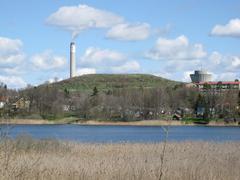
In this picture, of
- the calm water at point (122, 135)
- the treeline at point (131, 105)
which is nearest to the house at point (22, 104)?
the treeline at point (131, 105)

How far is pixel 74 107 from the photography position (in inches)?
5251

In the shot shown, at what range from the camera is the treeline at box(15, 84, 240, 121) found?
12559 centimetres

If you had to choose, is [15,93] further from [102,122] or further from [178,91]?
[178,91]

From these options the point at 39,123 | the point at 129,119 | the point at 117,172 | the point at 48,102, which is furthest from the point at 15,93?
the point at 117,172

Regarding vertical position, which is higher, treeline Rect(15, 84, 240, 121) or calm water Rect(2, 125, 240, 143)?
treeline Rect(15, 84, 240, 121)

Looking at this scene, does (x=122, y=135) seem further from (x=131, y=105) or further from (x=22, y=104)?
(x=131, y=105)

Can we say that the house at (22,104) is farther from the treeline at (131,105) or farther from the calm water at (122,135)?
the calm water at (122,135)

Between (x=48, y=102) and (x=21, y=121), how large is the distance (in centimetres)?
1664

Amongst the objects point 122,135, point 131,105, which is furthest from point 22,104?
point 122,135

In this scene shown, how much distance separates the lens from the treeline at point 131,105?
126 meters

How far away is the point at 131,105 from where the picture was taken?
131m

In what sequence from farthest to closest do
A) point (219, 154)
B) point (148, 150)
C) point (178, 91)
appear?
point (178, 91)
point (148, 150)
point (219, 154)

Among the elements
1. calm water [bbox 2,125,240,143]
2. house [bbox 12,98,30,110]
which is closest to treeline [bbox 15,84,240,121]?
house [bbox 12,98,30,110]

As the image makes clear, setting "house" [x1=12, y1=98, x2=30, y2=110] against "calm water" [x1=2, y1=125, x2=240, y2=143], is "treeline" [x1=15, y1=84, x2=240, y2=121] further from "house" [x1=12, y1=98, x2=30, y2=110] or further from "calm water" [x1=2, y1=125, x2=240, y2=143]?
Answer: "calm water" [x1=2, y1=125, x2=240, y2=143]
